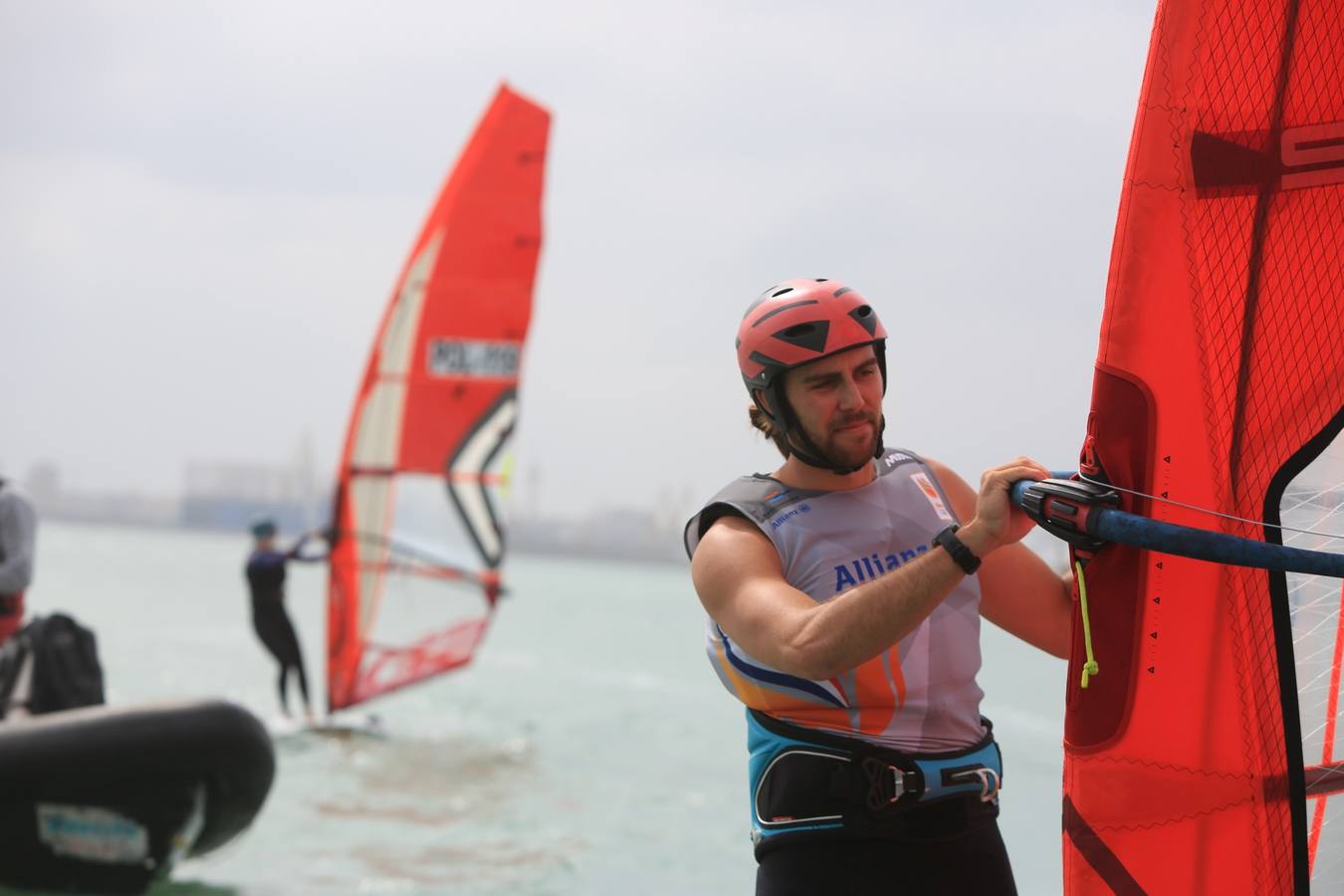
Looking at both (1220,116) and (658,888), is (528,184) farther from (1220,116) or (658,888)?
(1220,116)

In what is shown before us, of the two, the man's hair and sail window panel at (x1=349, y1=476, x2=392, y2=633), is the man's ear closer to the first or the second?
the man's hair

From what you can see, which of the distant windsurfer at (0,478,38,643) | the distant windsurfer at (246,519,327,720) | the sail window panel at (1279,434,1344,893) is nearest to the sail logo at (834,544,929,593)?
the sail window panel at (1279,434,1344,893)

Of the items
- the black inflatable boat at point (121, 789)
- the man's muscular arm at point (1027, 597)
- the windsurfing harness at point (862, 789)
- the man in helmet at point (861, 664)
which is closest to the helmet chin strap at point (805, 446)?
the man in helmet at point (861, 664)

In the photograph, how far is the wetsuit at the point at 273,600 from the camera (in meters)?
11.2

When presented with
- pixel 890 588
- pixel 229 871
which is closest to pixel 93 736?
pixel 229 871

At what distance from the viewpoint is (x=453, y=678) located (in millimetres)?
18266

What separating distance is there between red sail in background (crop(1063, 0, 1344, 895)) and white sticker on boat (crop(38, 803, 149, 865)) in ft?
14.3

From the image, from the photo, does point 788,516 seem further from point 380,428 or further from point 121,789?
point 380,428

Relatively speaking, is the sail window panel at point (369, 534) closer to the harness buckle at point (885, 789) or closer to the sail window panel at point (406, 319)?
the sail window panel at point (406, 319)

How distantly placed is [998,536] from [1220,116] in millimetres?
650

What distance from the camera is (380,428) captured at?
11781 millimetres

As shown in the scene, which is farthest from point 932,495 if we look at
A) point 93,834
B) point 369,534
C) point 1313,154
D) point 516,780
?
point 369,534

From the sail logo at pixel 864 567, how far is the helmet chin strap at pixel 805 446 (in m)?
0.14

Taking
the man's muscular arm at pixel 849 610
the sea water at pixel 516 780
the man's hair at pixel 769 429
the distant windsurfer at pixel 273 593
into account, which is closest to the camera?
the man's muscular arm at pixel 849 610
